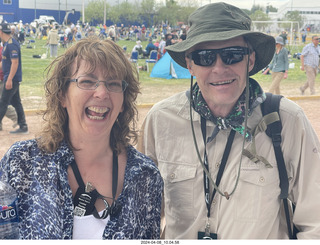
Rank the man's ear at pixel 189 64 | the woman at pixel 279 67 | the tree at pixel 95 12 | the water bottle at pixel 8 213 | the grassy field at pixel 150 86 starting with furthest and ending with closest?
the tree at pixel 95 12
the grassy field at pixel 150 86
the woman at pixel 279 67
the man's ear at pixel 189 64
the water bottle at pixel 8 213

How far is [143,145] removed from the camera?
292cm

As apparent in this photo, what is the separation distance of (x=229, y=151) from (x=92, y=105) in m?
0.80

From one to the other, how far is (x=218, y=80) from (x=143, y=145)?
73 centimetres

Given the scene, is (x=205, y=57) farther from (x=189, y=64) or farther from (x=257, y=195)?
(x=257, y=195)

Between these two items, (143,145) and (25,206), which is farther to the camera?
(143,145)

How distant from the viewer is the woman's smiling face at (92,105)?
7.36 ft

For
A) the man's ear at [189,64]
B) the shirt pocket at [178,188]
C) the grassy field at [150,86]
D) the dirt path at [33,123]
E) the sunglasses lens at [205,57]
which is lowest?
the dirt path at [33,123]

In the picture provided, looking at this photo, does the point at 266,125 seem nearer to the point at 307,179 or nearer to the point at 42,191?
the point at 307,179

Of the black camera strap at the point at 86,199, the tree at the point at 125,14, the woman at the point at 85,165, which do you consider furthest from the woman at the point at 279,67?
the tree at the point at 125,14

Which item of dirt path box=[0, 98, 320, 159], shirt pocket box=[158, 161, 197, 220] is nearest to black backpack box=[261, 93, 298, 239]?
shirt pocket box=[158, 161, 197, 220]

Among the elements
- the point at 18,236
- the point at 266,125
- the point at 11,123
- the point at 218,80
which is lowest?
the point at 11,123

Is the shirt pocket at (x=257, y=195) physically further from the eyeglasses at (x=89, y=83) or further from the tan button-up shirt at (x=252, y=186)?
the eyeglasses at (x=89, y=83)

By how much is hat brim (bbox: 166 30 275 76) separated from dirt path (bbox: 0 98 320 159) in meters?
5.80

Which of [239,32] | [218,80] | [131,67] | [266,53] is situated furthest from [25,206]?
[266,53]
